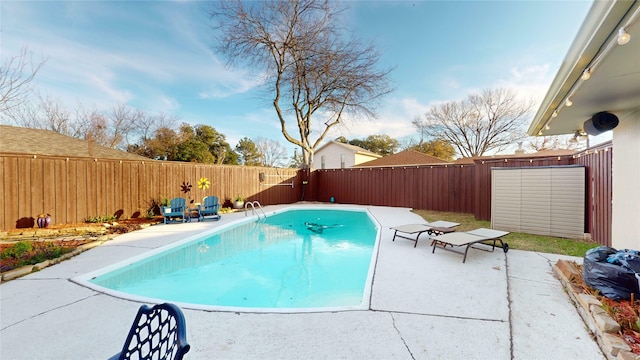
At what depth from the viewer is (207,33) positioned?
416 inches

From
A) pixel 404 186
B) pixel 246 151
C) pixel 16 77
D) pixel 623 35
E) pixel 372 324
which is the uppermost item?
pixel 246 151

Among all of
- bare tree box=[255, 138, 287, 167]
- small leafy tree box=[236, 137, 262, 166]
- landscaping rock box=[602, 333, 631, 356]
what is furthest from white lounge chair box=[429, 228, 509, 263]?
bare tree box=[255, 138, 287, 167]

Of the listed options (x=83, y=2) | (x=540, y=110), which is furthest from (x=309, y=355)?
(x=83, y=2)

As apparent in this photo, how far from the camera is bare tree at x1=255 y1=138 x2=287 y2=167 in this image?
90.8 ft

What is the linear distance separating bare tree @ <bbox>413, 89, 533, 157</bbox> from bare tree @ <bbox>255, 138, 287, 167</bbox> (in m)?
14.8

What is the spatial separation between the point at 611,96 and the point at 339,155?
20370 millimetres

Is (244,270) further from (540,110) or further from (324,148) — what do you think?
(324,148)

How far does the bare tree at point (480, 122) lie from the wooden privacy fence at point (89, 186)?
58.8 feet

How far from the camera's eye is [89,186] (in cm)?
683

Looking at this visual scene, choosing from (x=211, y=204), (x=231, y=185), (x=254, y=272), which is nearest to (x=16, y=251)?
(x=254, y=272)

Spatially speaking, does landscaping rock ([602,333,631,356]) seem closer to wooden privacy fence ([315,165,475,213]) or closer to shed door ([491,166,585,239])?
shed door ([491,166,585,239])

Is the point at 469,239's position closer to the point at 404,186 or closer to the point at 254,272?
the point at 254,272

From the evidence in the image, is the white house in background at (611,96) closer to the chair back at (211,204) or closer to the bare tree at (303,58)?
the chair back at (211,204)

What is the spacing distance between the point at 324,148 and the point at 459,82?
43.9ft
